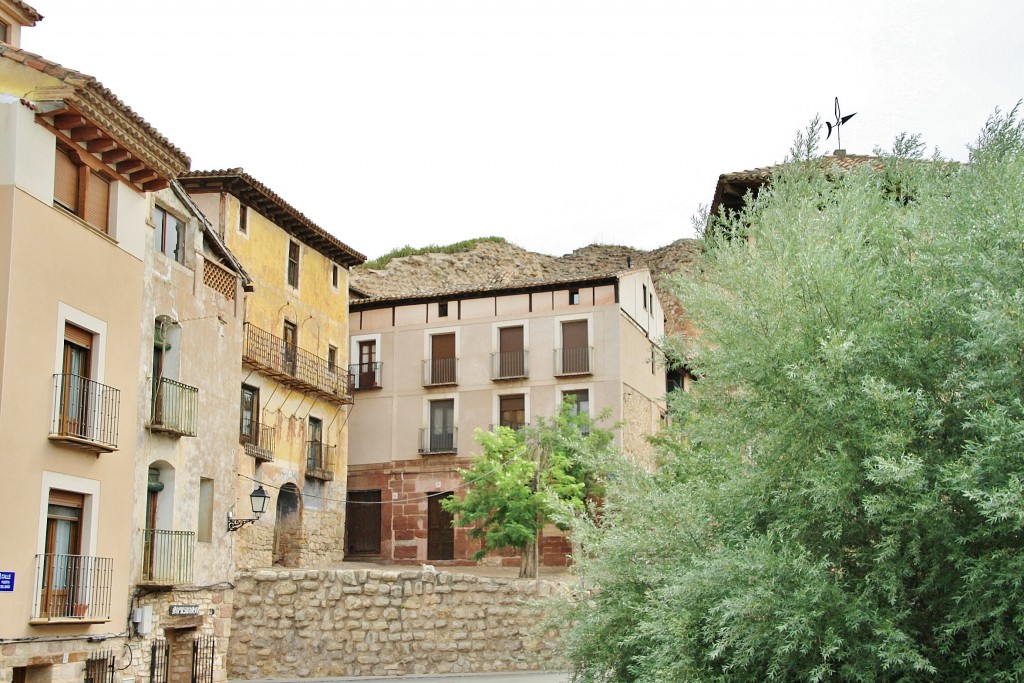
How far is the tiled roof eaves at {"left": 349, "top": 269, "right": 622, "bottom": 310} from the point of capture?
109ft

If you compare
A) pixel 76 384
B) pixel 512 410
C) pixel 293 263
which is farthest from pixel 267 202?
pixel 76 384

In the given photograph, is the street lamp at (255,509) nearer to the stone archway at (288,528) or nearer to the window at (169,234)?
the window at (169,234)

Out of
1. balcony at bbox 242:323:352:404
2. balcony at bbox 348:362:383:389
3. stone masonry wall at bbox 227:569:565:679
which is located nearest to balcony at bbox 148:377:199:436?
stone masonry wall at bbox 227:569:565:679

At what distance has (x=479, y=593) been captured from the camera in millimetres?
24453

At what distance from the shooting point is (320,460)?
102ft

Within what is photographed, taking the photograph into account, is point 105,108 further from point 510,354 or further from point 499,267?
point 499,267

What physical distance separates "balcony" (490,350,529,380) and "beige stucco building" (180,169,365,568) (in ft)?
14.2

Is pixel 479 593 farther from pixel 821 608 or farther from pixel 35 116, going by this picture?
pixel 821 608

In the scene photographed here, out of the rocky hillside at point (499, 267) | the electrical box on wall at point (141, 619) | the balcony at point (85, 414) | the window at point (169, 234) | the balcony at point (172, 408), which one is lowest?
the electrical box on wall at point (141, 619)

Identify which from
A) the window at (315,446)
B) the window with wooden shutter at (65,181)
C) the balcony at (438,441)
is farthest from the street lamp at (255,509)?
the balcony at (438,441)

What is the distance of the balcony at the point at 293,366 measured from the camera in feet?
89.7

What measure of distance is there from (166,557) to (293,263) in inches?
504

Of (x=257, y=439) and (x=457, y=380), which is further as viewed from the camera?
(x=457, y=380)

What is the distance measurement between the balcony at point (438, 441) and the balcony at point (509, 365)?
82.3 inches
